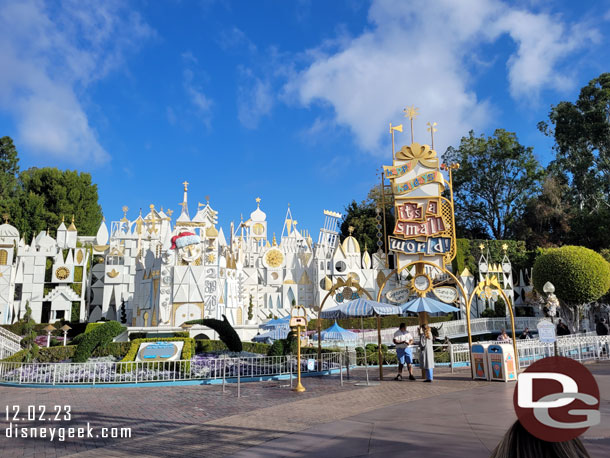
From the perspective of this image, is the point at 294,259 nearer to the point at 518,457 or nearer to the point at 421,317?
the point at 421,317

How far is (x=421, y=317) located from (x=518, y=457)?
15.1 metres

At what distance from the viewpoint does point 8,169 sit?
58531 mm

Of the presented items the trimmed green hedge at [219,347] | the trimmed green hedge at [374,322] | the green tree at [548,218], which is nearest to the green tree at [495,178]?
the green tree at [548,218]

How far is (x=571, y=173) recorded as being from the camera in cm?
4781

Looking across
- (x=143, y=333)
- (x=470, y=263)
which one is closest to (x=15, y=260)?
(x=143, y=333)

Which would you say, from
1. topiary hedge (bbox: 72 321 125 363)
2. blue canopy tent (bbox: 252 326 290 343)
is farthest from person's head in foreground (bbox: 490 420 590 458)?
blue canopy tent (bbox: 252 326 290 343)

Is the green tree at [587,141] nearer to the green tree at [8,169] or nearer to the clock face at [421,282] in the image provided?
the clock face at [421,282]

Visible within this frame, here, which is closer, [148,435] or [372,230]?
[148,435]

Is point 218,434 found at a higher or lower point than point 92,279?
lower

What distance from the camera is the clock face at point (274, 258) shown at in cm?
4831

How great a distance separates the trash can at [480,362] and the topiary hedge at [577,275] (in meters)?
15.6

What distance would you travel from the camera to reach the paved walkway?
283 inches

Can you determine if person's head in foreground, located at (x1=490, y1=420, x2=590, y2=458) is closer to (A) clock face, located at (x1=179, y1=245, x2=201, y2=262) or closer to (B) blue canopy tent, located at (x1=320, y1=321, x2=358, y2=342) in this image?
(B) blue canopy tent, located at (x1=320, y1=321, x2=358, y2=342)

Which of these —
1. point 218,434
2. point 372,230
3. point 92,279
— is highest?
point 372,230
